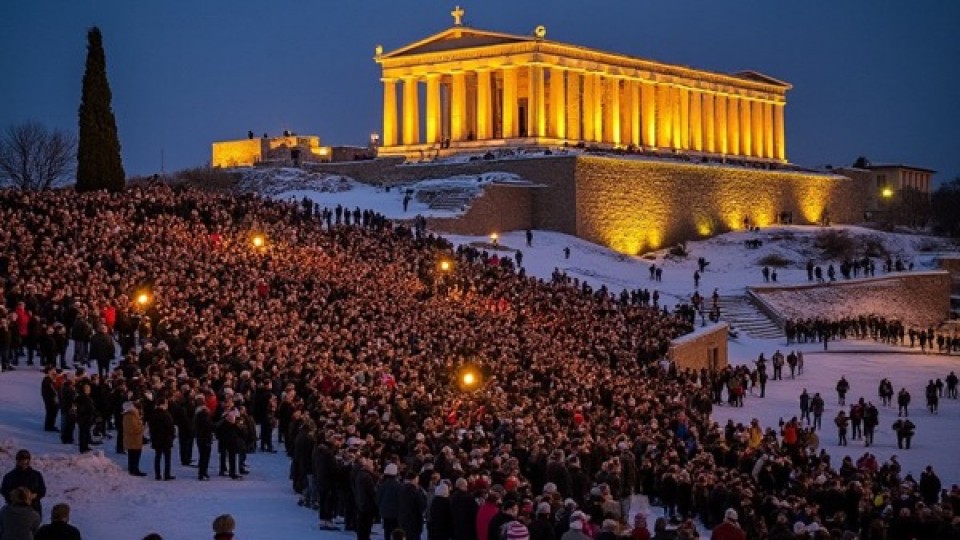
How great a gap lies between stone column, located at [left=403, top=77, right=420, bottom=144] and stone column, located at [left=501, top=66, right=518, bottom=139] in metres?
7.37

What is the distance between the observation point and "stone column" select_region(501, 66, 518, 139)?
76.8 metres

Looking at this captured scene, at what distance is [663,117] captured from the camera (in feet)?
285

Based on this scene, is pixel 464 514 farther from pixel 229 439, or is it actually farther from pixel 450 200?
pixel 450 200

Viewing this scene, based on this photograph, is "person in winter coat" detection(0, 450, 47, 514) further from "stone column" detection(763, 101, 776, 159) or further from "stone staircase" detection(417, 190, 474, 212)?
"stone column" detection(763, 101, 776, 159)

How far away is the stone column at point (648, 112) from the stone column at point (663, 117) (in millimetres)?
707

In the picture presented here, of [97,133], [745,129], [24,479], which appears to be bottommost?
[24,479]

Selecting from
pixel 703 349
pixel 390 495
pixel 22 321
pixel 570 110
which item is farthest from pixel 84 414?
pixel 570 110

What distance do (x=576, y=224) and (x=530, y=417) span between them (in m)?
43.3

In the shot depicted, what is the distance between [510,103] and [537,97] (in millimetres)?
1676

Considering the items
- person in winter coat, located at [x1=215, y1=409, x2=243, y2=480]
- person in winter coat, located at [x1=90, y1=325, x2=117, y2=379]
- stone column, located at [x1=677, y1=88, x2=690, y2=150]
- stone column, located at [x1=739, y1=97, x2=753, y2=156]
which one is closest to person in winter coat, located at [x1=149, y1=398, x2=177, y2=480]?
person in winter coat, located at [x1=215, y1=409, x2=243, y2=480]

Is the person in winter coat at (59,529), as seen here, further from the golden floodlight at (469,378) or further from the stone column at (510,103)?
the stone column at (510,103)

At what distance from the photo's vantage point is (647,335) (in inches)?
1706

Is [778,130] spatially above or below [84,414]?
above

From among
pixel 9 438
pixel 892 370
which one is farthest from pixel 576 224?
pixel 9 438
